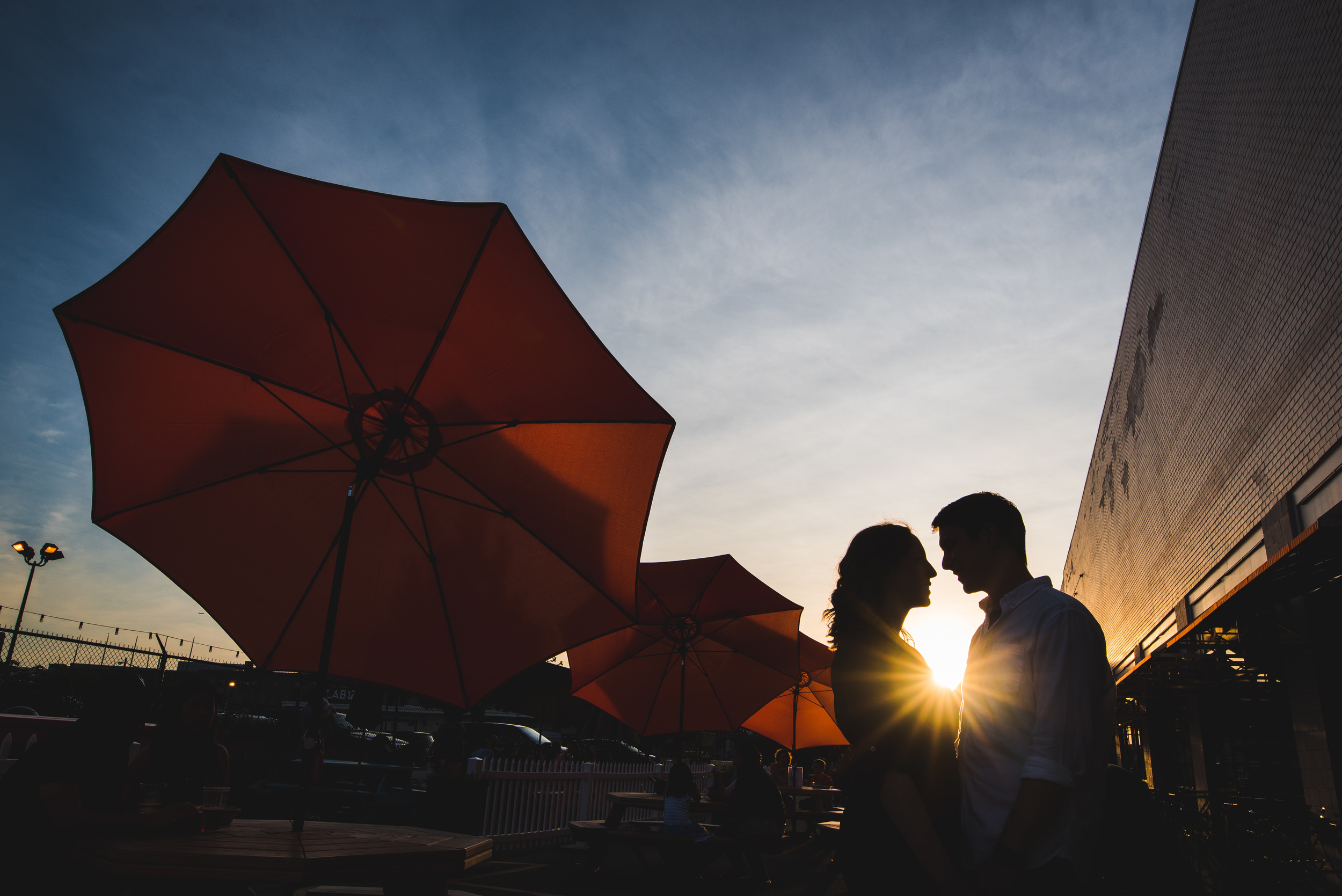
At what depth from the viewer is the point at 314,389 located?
4270mm

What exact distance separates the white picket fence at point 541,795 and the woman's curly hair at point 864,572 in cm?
847

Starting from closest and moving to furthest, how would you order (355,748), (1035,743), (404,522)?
(1035,743) → (404,522) → (355,748)

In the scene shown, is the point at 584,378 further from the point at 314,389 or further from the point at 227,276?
the point at 227,276

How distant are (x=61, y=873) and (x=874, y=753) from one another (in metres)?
2.91

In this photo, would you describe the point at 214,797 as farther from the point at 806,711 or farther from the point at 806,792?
the point at 806,711

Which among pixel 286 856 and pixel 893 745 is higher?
pixel 893 745

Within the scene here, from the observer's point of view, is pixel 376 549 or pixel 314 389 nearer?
pixel 314 389

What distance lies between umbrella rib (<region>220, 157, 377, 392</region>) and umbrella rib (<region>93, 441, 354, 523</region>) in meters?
0.60

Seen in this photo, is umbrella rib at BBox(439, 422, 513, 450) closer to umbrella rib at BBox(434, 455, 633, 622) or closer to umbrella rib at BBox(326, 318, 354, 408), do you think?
umbrella rib at BBox(434, 455, 633, 622)

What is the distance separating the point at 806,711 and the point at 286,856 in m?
15.9

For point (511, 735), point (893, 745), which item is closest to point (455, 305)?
point (893, 745)

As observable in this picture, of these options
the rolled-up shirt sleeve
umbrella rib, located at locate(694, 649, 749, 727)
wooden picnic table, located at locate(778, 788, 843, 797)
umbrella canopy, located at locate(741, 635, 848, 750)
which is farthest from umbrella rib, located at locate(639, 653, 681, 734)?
the rolled-up shirt sleeve

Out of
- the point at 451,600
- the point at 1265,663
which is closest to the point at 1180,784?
the point at 1265,663

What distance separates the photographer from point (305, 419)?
441 centimetres
